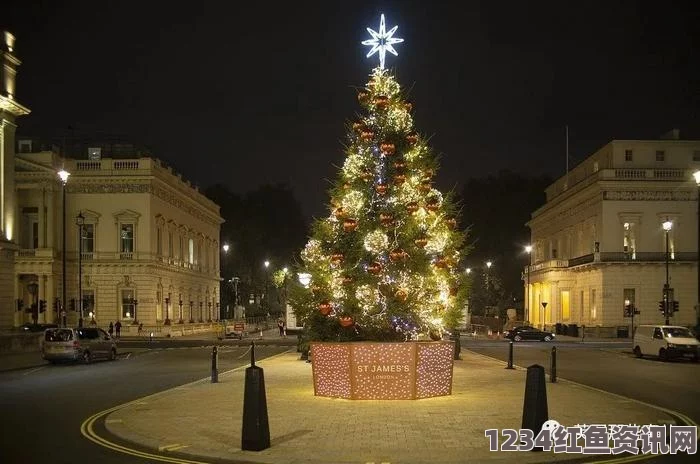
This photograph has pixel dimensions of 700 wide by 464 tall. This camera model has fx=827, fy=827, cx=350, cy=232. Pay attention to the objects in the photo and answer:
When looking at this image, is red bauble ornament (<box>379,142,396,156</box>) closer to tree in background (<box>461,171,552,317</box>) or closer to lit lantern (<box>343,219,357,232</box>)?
lit lantern (<box>343,219,357,232</box>)

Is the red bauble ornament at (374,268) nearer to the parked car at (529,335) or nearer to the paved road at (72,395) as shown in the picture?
the paved road at (72,395)

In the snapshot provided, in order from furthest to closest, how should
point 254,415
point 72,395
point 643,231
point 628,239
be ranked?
point 628,239, point 643,231, point 72,395, point 254,415

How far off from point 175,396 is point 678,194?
193ft

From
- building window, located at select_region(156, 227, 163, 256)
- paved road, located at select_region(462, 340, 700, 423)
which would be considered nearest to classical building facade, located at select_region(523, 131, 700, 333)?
paved road, located at select_region(462, 340, 700, 423)

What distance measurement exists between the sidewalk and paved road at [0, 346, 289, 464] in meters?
0.95

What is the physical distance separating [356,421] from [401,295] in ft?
15.4

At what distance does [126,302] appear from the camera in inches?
2803

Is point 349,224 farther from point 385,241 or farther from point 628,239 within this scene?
point 628,239

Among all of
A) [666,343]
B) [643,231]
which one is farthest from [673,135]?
[666,343]

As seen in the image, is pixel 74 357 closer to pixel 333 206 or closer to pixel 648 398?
pixel 333 206

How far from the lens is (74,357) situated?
36.0 m

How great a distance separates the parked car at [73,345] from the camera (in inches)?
1407

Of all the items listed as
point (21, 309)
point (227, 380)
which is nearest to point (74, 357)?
point (227, 380)

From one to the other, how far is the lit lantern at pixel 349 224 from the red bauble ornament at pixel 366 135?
201cm
